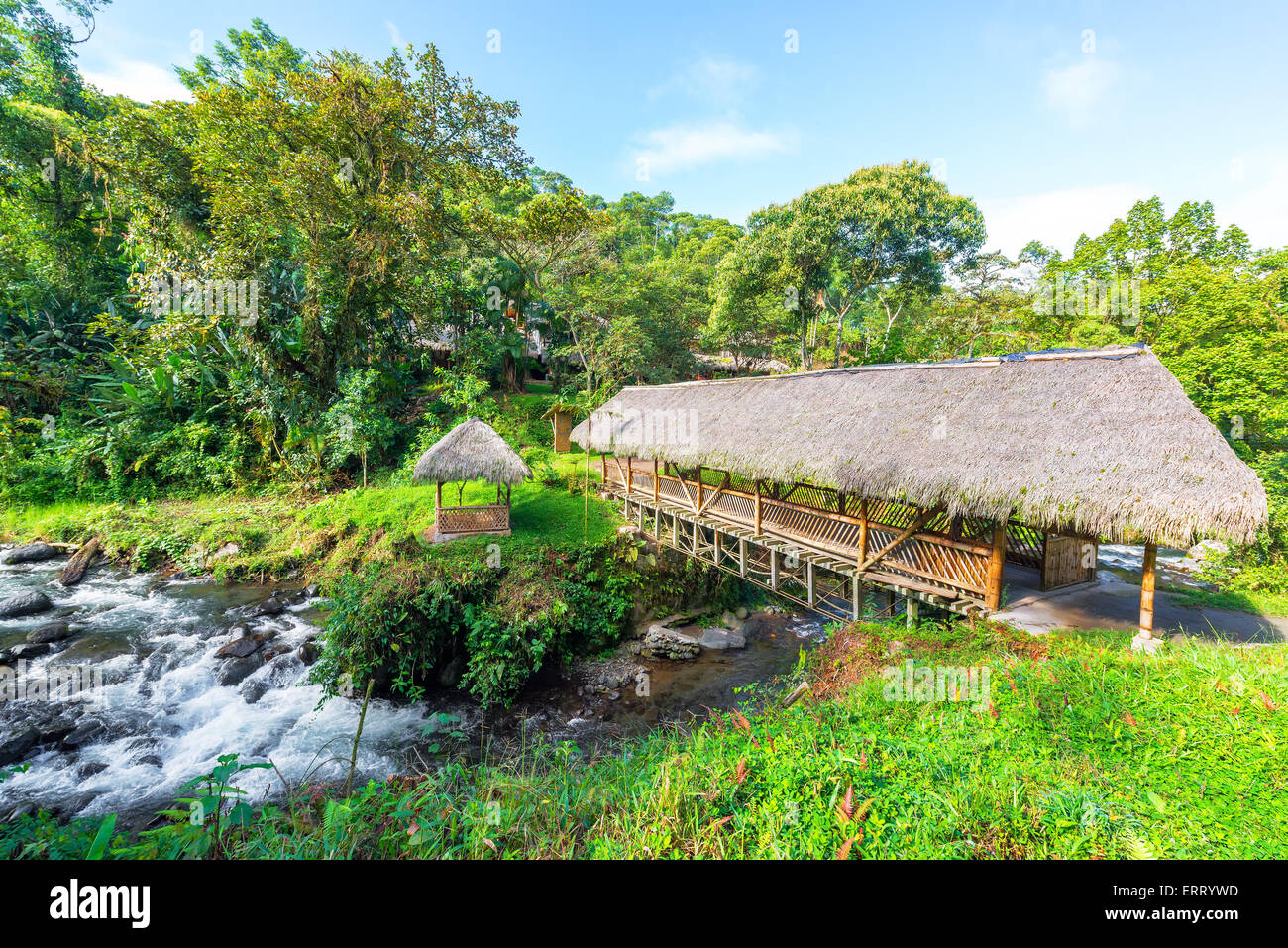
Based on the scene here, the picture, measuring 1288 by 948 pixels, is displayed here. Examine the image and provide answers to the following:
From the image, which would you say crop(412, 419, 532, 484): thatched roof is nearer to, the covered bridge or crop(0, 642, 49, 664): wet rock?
the covered bridge

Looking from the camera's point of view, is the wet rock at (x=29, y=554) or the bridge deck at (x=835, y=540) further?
the wet rock at (x=29, y=554)

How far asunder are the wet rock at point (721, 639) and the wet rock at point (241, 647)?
8664 millimetres

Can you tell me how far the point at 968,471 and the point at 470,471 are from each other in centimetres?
913

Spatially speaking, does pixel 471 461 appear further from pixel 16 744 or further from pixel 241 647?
pixel 16 744

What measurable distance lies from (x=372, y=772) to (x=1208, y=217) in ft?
74.8

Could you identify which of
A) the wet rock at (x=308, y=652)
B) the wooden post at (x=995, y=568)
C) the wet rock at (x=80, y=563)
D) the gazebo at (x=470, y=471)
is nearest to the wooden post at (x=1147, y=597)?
the wooden post at (x=995, y=568)

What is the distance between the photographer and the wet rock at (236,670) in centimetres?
848

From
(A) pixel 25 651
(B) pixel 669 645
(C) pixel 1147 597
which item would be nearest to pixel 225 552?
(A) pixel 25 651

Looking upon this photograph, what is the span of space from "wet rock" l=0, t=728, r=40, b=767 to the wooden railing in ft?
34.5

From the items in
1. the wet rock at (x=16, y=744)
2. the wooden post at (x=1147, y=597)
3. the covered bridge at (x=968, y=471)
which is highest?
the covered bridge at (x=968, y=471)

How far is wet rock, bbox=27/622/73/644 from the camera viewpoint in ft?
30.1

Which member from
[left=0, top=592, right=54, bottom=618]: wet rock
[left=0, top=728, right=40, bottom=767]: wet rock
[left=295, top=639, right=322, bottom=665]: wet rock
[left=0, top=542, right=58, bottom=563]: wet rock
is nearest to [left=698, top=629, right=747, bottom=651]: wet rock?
[left=295, top=639, right=322, bottom=665]: wet rock

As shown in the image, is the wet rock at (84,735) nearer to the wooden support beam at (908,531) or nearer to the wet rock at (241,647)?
the wet rock at (241,647)
